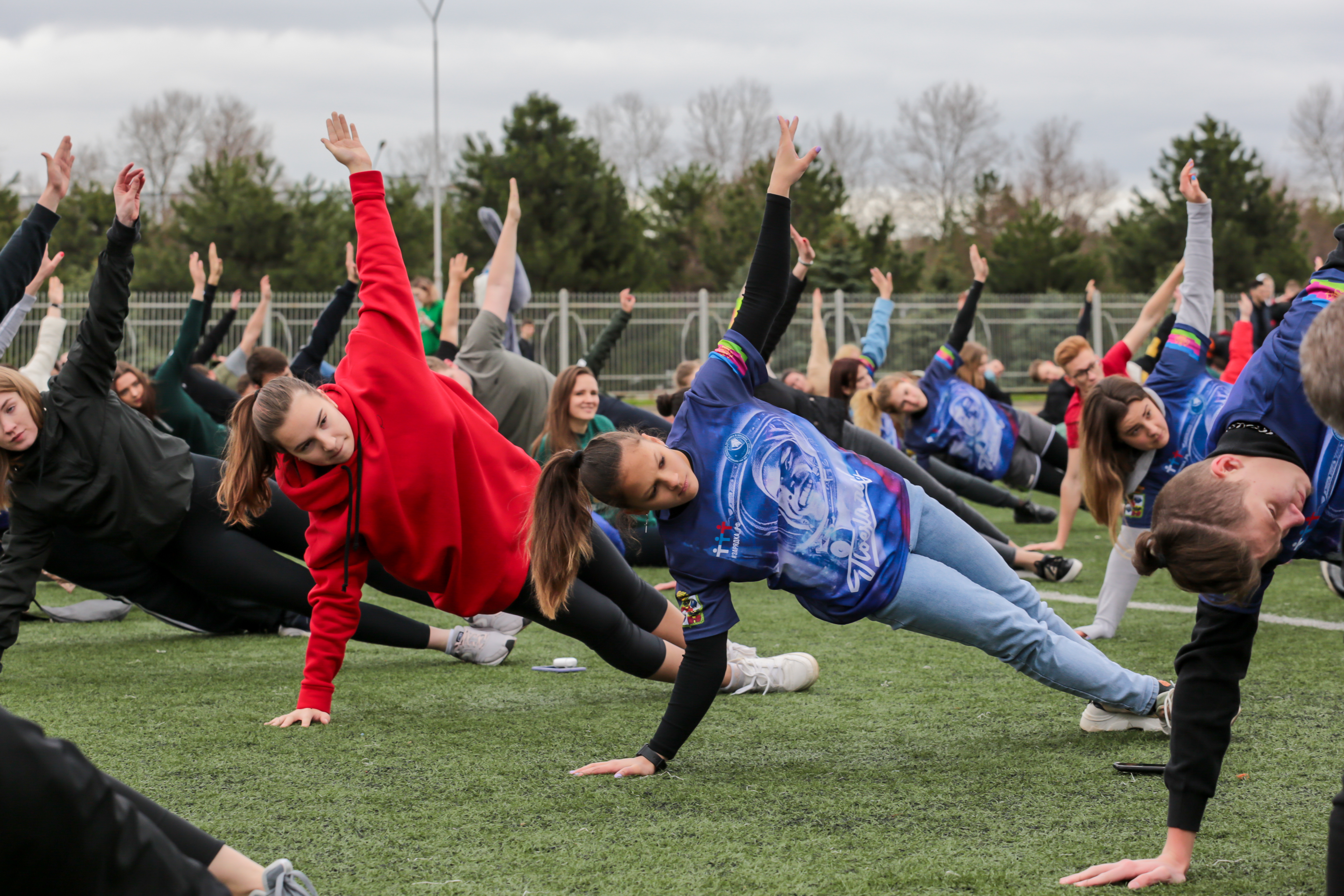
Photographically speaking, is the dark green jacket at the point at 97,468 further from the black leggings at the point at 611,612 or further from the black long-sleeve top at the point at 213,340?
the black long-sleeve top at the point at 213,340

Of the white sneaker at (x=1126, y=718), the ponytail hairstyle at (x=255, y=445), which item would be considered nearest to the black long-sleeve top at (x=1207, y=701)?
the white sneaker at (x=1126, y=718)

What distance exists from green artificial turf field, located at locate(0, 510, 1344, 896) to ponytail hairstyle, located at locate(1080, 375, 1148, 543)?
0.80 m

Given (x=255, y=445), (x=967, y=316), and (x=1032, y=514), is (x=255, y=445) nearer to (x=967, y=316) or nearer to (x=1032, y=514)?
(x=967, y=316)

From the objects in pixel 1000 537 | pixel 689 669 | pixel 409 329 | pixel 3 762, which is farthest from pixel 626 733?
pixel 1000 537

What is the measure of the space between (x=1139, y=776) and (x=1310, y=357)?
78.1 inches

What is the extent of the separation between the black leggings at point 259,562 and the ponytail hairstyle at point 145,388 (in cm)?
156

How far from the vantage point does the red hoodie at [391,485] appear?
4000 millimetres

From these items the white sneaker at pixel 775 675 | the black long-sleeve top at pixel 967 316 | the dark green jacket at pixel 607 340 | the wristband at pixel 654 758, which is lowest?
the white sneaker at pixel 775 675

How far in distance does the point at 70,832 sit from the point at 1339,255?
2955mm

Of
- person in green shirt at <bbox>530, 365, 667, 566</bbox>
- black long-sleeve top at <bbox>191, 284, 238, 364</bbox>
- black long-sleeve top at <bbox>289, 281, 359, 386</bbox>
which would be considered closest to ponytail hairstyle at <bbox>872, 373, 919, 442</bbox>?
person in green shirt at <bbox>530, 365, 667, 566</bbox>

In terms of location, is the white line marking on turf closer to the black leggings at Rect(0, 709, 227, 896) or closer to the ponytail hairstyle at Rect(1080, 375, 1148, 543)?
the ponytail hairstyle at Rect(1080, 375, 1148, 543)

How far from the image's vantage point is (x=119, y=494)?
4793mm

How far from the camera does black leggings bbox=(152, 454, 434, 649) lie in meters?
5.02

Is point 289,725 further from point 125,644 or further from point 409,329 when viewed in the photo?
point 125,644
